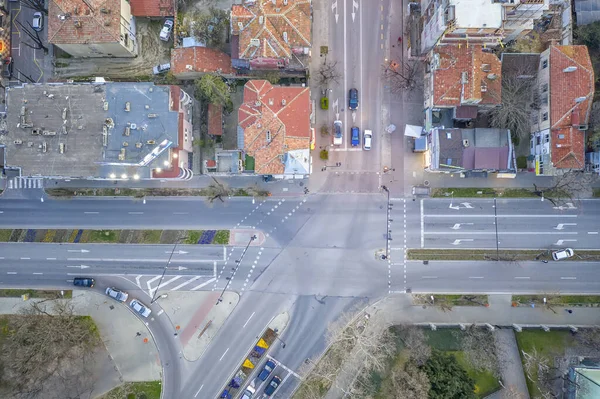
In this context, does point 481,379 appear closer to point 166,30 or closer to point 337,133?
point 337,133

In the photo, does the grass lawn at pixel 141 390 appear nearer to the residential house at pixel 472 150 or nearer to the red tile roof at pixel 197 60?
the red tile roof at pixel 197 60

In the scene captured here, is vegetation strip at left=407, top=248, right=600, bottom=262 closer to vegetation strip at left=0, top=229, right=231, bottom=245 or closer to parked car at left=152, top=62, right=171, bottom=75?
vegetation strip at left=0, top=229, right=231, bottom=245

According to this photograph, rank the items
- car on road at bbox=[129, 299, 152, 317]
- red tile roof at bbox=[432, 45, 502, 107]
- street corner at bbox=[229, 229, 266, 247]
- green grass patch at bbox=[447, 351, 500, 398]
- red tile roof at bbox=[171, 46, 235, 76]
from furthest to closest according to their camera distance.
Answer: street corner at bbox=[229, 229, 266, 247] → car on road at bbox=[129, 299, 152, 317] → green grass patch at bbox=[447, 351, 500, 398] → red tile roof at bbox=[171, 46, 235, 76] → red tile roof at bbox=[432, 45, 502, 107]

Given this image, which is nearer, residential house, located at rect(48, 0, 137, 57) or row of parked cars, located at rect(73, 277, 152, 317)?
residential house, located at rect(48, 0, 137, 57)

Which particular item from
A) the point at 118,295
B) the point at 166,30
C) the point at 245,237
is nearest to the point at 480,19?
the point at 245,237

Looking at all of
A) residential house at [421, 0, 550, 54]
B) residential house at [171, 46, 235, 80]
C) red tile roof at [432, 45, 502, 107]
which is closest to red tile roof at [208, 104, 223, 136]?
residential house at [171, 46, 235, 80]

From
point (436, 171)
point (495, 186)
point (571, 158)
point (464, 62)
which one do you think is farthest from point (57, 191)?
point (571, 158)

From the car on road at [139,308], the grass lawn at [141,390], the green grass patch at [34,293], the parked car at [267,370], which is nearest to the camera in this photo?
the parked car at [267,370]

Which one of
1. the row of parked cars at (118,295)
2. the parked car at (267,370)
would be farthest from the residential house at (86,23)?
the parked car at (267,370)
